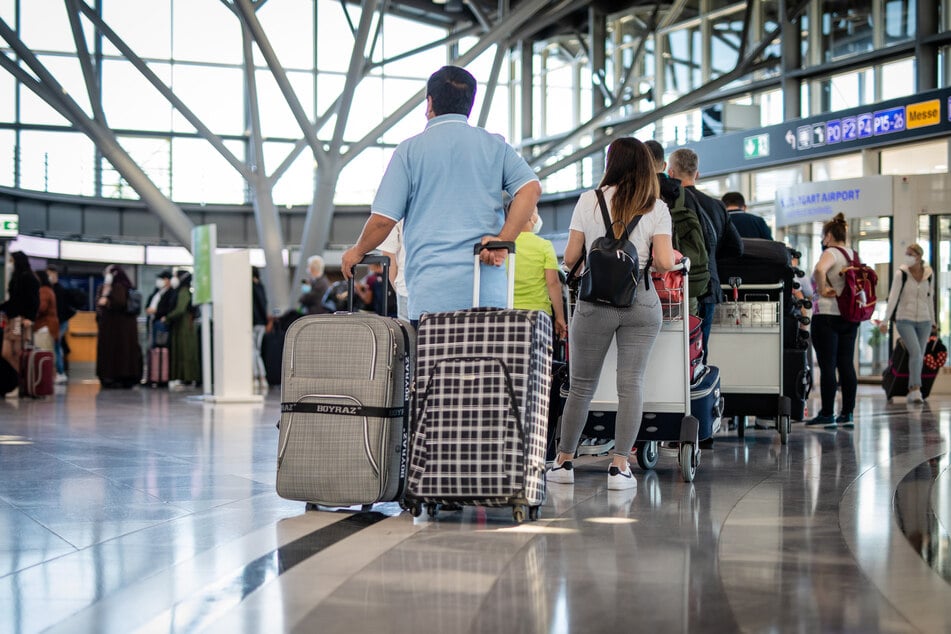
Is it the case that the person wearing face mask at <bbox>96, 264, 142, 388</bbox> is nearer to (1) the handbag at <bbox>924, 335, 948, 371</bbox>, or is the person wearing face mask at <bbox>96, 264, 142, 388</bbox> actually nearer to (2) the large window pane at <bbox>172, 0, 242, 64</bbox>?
(1) the handbag at <bbox>924, 335, 948, 371</bbox>

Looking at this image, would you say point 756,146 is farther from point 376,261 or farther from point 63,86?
point 376,261

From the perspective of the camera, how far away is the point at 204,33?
1237 inches

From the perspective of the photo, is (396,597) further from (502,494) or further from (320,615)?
(502,494)

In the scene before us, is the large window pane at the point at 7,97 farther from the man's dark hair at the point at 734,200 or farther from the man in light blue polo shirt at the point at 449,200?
the man in light blue polo shirt at the point at 449,200

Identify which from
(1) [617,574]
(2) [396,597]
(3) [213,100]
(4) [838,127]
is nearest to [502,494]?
(1) [617,574]

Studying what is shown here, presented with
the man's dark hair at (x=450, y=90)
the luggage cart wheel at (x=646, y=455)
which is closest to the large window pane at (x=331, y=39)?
the luggage cart wheel at (x=646, y=455)

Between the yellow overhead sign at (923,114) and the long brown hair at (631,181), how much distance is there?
16.3 metres

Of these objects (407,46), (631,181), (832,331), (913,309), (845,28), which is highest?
(407,46)

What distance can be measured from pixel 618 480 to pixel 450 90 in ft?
6.37

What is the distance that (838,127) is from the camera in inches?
853

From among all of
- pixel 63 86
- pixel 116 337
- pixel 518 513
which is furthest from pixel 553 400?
pixel 63 86

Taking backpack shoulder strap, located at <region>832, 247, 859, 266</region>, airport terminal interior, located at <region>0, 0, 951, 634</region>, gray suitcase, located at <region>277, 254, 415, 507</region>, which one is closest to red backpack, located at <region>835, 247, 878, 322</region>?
backpack shoulder strap, located at <region>832, 247, 859, 266</region>

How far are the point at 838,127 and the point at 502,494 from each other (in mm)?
19110

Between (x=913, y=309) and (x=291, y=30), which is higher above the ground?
(x=291, y=30)
